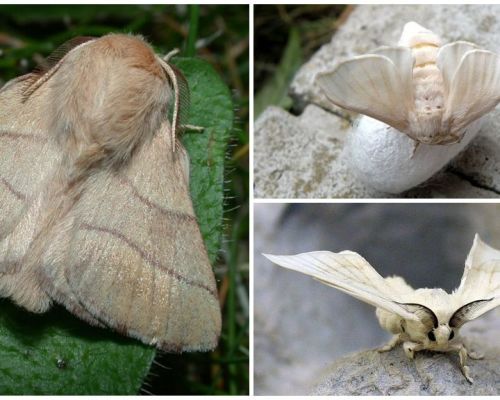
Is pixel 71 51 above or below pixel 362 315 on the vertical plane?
above

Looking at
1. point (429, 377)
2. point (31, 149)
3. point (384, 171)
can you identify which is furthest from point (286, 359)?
point (31, 149)

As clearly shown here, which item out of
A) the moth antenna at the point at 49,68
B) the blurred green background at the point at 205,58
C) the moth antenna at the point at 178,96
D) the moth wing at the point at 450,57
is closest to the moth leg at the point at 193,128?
the moth antenna at the point at 178,96

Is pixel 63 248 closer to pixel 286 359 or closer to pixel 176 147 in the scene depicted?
pixel 176 147

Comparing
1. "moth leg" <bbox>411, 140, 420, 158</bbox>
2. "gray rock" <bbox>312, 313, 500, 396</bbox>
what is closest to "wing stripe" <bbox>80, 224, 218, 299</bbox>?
"gray rock" <bbox>312, 313, 500, 396</bbox>

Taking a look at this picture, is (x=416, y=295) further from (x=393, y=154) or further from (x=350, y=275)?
(x=393, y=154)

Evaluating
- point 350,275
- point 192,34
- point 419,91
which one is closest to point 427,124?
point 419,91

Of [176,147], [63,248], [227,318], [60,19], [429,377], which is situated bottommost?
[227,318]

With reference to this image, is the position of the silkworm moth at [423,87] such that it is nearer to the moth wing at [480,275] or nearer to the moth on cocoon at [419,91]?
the moth on cocoon at [419,91]
